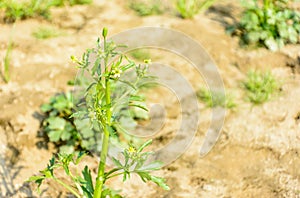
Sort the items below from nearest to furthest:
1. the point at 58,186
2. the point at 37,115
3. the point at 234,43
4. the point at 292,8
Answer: the point at 58,186 → the point at 37,115 → the point at 234,43 → the point at 292,8

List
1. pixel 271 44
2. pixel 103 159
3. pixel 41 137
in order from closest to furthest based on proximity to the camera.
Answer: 1. pixel 103 159
2. pixel 41 137
3. pixel 271 44

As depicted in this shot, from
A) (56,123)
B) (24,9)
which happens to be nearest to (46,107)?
(56,123)

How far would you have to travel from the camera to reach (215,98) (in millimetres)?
3955

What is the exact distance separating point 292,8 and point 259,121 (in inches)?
68.6

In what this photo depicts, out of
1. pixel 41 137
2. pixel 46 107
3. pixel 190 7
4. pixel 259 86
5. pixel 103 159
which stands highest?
pixel 190 7

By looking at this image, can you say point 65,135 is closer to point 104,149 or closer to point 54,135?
point 54,135

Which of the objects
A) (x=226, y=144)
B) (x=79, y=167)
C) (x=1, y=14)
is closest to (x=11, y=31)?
(x=1, y=14)

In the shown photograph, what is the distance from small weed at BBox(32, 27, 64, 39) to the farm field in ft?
0.10

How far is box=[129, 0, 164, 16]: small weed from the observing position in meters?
4.82

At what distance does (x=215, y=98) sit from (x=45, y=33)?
1.77m

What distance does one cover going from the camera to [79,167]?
11.3 feet

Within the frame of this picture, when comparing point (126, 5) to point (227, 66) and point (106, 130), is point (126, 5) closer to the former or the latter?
point (227, 66)

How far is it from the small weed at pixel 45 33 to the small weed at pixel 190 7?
1.23 m

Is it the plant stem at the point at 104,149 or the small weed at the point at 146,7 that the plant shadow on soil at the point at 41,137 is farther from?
the small weed at the point at 146,7
